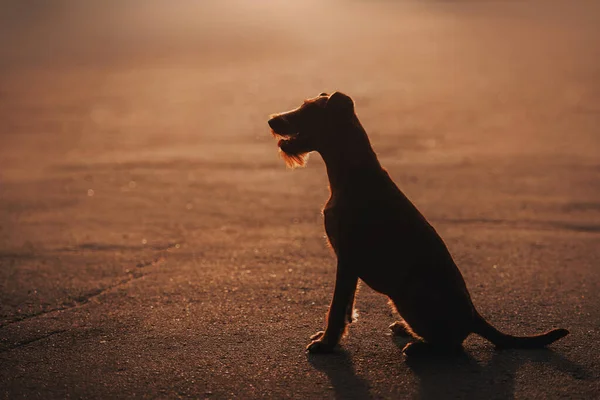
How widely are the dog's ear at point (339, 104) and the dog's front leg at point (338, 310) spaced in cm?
88

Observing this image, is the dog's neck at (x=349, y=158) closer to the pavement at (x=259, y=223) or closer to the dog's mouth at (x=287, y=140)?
the dog's mouth at (x=287, y=140)

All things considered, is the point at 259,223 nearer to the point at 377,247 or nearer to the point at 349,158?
the point at 349,158

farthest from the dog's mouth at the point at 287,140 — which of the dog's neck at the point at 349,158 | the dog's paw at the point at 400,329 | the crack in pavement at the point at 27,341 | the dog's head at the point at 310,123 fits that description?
the crack in pavement at the point at 27,341

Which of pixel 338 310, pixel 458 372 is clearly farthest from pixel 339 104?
pixel 458 372

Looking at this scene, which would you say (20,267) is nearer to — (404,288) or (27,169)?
(404,288)

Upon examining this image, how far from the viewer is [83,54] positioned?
28391 mm

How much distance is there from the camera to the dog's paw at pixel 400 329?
5.71 m

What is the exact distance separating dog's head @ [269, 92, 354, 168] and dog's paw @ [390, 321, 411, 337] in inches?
47.5

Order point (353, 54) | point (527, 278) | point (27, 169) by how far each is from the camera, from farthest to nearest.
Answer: point (353, 54), point (27, 169), point (527, 278)

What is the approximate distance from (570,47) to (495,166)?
661 inches

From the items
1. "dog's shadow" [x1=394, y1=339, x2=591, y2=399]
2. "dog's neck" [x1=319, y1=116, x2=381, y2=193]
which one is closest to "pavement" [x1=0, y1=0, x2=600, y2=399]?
"dog's shadow" [x1=394, y1=339, x2=591, y2=399]

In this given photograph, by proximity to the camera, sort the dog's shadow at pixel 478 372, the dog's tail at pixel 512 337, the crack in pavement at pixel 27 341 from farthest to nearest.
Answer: the crack in pavement at pixel 27 341 < the dog's tail at pixel 512 337 < the dog's shadow at pixel 478 372

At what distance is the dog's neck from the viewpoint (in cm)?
537

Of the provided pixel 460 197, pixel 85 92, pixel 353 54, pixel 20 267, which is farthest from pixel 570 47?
pixel 20 267
